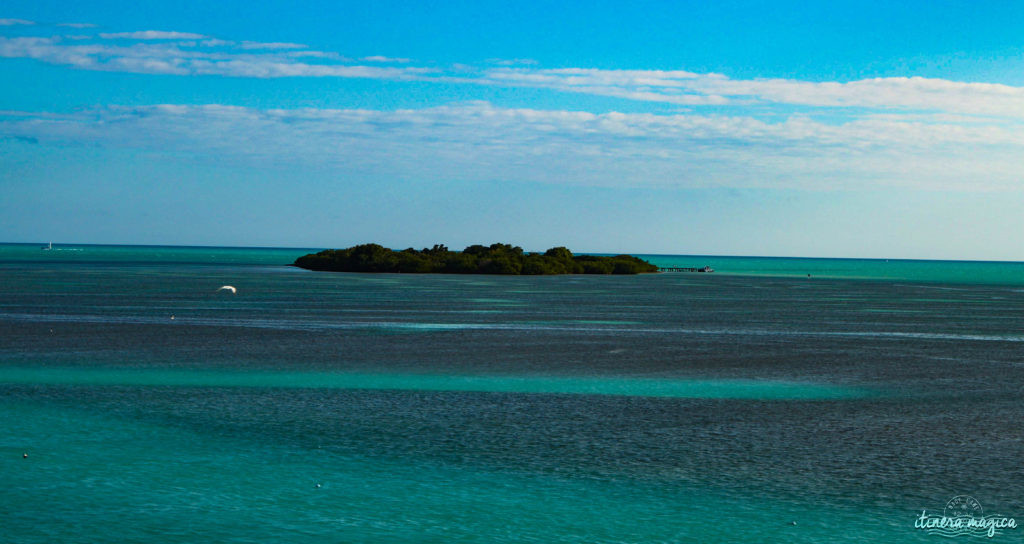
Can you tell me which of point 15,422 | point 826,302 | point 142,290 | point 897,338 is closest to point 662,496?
point 15,422

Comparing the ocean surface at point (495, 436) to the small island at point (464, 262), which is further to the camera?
the small island at point (464, 262)

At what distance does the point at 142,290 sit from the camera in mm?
73312

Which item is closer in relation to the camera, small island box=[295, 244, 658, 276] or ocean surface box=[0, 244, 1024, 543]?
ocean surface box=[0, 244, 1024, 543]

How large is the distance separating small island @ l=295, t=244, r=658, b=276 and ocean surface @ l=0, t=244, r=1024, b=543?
303ft

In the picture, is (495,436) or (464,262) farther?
(464,262)

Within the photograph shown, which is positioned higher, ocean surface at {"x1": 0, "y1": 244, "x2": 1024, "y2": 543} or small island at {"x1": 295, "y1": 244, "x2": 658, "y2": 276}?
small island at {"x1": 295, "y1": 244, "x2": 658, "y2": 276}

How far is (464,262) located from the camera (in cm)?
13412

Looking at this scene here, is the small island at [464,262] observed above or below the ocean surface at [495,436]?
above

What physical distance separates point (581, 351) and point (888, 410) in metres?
13.3

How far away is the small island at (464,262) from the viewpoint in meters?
132

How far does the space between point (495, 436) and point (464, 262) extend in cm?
11577

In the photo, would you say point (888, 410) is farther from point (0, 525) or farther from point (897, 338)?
point (897, 338)

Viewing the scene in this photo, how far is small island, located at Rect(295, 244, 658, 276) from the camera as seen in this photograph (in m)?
132

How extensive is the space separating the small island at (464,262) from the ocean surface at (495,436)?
303ft
